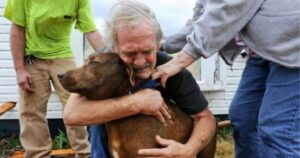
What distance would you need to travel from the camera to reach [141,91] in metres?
2.75

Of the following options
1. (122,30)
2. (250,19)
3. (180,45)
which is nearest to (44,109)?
(180,45)

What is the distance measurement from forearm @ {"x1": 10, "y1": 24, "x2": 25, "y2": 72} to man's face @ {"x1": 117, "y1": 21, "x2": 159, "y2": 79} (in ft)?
7.33

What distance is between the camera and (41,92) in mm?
4871

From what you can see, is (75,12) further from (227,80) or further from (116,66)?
(227,80)

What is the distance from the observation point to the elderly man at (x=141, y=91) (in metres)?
2.62

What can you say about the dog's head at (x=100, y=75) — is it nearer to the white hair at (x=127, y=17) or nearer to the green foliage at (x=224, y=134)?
the white hair at (x=127, y=17)

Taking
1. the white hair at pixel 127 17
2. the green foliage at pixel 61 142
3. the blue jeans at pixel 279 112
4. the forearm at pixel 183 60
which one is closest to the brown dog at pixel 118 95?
the white hair at pixel 127 17

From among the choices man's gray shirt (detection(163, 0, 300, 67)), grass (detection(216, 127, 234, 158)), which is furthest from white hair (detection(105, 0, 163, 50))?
grass (detection(216, 127, 234, 158))

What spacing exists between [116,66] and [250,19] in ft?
2.29

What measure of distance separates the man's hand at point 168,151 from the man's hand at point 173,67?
0.30m

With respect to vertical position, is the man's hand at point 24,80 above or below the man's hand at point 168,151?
below

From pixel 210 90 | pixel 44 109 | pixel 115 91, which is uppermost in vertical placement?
pixel 115 91

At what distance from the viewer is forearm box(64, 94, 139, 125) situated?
269cm

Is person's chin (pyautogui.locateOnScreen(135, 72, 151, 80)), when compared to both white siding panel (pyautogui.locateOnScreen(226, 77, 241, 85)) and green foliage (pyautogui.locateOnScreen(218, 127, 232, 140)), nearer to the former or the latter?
green foliage (pyautogui.locateOnScreen(218, 127, 232, 140))
